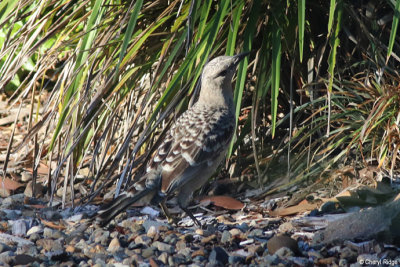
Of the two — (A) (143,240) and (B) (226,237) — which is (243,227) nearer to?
(B) (226,237)

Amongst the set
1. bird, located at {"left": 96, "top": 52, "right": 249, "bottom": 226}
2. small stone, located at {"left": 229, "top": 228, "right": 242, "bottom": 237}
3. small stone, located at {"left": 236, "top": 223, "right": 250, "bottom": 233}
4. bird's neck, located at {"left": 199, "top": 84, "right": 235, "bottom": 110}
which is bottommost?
small stone, located at {"left": 236, "top": 223, "right": 250, "bottom": 233}

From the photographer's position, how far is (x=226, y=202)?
435 centimetres

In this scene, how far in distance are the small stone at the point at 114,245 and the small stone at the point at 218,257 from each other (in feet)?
1.67

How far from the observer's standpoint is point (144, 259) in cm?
325

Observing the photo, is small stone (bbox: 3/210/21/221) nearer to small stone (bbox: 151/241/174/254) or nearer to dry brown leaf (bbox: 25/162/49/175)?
dry brown leaf (bbox: 25/162/49/175)

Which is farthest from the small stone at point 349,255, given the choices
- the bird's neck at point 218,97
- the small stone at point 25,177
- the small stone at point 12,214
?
the small stone at point 25,177

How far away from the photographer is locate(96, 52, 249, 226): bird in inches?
150

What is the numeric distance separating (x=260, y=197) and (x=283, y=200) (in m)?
0.19

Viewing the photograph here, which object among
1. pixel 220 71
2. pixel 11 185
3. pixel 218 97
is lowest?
pixel 11 185

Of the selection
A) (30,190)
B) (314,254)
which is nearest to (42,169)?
(30,190)

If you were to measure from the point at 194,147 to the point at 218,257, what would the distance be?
3.14 ft

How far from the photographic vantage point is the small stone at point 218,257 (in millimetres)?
3113

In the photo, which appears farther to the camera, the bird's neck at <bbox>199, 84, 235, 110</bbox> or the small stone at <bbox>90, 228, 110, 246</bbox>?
the bird's neck at <bbox>199, 84, 235, 110</bbox>

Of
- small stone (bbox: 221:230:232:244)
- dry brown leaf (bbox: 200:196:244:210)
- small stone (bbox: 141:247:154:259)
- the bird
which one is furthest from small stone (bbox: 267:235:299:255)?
dry brown leaf (bbox: 200:196:244:210)
